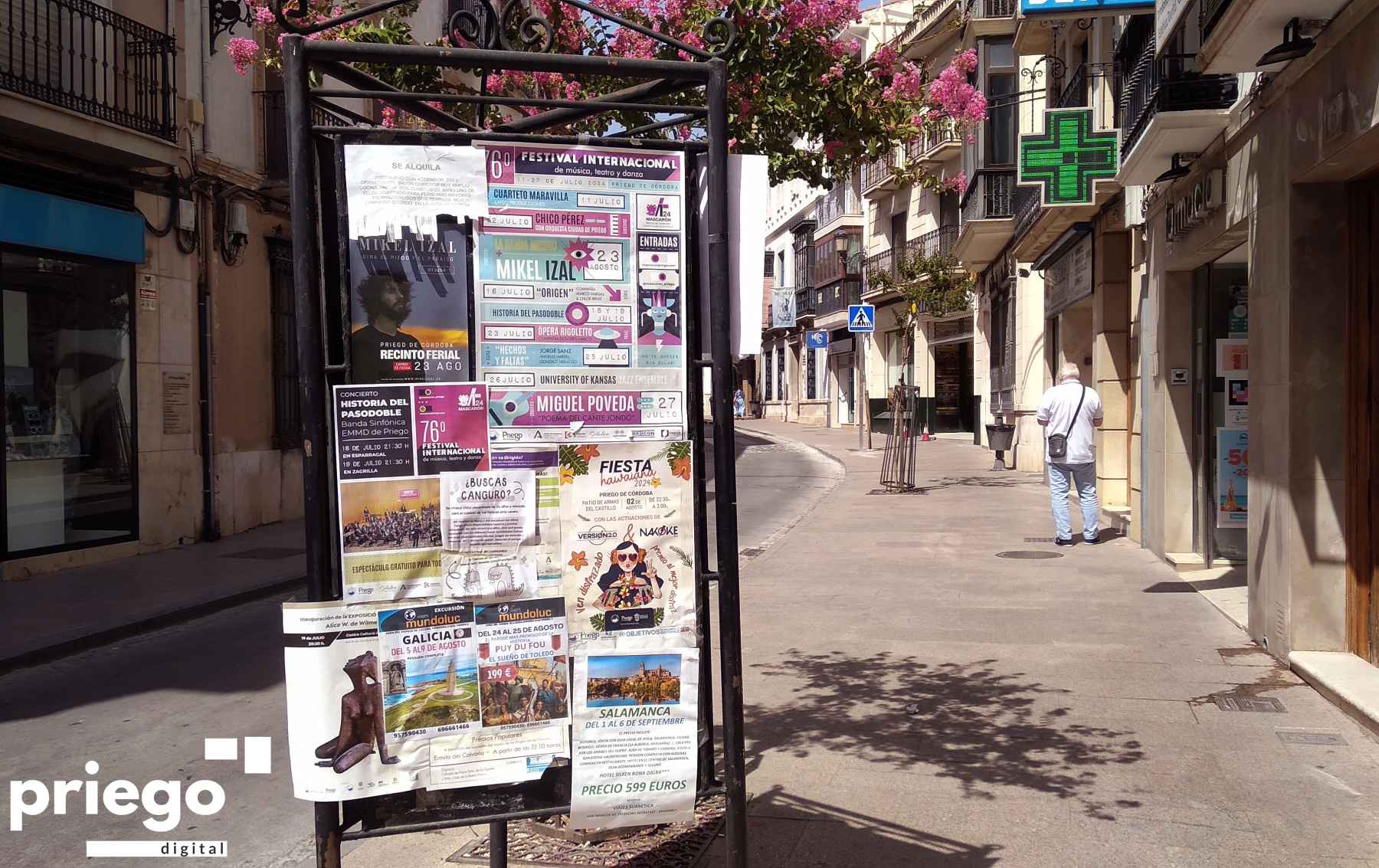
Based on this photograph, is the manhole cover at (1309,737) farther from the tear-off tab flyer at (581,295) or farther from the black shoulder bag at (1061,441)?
the black shoulder bag at (1061,441)

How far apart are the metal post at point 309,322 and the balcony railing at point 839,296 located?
140ft

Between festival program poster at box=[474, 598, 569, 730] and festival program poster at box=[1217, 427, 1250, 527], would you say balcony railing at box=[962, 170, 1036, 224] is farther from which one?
festival program poster at box=[474, 598, 569, 730]

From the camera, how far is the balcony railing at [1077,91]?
46.4 ft

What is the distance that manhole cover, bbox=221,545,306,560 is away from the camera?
12609 mm

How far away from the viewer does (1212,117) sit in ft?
27.2

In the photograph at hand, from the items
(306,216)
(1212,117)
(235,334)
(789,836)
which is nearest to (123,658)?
(789,836)

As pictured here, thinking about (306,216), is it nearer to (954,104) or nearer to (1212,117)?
(954,104)

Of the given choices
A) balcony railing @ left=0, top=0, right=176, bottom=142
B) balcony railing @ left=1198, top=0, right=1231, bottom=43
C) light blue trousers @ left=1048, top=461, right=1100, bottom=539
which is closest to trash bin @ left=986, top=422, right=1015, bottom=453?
light blue trousers @ left=1048, top=461, right=1100, bottom=539

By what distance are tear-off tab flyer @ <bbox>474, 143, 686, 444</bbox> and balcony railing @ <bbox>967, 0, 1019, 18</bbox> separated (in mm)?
24193

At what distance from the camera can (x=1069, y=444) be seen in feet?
40.0

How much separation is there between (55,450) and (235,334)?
339 cm

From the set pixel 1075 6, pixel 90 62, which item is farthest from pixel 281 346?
pixel 1075 6

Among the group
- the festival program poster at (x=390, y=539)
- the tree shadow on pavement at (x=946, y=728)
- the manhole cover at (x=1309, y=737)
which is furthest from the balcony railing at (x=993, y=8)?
the festival program poster at (x=390, y=539)

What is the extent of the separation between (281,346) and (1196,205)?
11802 millimetres
